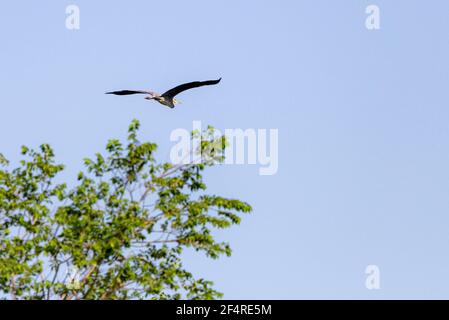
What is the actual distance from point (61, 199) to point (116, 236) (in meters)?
1.51

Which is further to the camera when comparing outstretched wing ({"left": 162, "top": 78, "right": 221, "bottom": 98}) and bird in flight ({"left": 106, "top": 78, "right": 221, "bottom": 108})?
bird in flight ({"left": 106, "top": 78, "right": 221, "bottom": 108})

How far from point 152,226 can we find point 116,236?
878 millimetres

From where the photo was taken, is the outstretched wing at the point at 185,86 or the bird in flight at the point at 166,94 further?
the bird in flight at the point at 166,94
